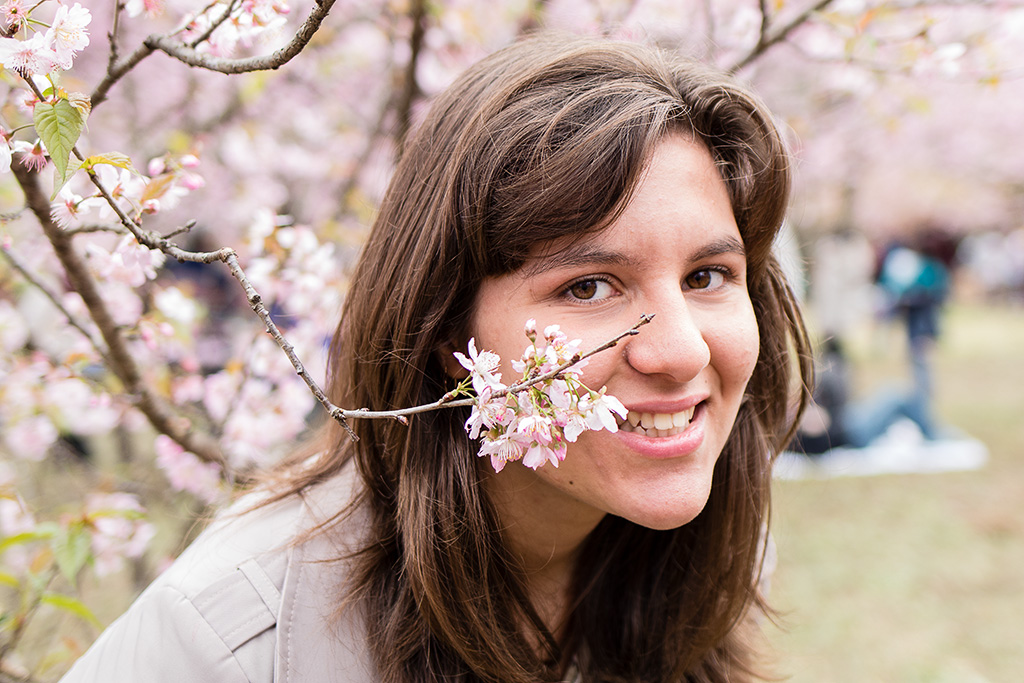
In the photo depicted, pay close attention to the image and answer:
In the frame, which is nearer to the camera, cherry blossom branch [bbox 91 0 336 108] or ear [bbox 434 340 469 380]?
cherry blossom branch [bbox 91 0 336 108]

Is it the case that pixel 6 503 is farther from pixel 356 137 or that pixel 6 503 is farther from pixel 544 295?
pixel 356 137

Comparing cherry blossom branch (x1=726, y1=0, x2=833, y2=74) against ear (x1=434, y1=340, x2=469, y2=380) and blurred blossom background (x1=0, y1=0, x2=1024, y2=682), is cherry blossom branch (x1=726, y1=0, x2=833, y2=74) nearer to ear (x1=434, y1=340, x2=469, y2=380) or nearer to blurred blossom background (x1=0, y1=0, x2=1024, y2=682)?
blurred blossom background (x1=0, y1=0, x2=1024, y2=682)

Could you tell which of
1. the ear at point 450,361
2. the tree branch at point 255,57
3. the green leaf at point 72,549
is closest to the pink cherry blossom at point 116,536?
the green leaf at point 72,549

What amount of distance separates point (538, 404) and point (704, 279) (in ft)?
1.60

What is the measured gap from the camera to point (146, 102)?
5285mm

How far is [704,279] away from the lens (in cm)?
127

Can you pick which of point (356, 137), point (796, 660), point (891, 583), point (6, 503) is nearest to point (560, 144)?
point (6, 503)

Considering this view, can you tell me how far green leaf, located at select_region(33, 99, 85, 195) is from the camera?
88 cm

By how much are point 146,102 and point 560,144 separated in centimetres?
513

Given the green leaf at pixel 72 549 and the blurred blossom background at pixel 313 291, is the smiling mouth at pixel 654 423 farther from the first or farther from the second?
the green leaf at pixel 72 549

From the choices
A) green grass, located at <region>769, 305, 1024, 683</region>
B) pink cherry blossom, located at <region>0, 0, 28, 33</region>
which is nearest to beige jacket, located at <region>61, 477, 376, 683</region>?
pink cherry blossom, located at <region>0, 0, 28, 33</region>

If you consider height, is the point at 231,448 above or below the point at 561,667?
above

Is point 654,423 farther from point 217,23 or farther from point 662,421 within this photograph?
point 217,23

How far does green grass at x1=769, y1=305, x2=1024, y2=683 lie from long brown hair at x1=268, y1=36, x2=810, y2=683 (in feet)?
3.46
